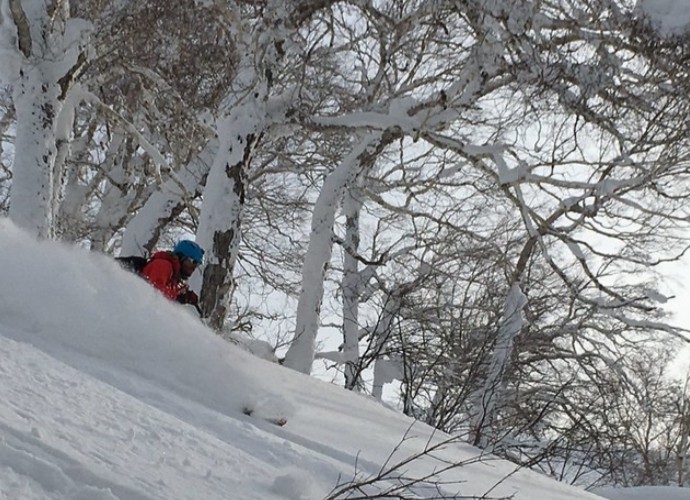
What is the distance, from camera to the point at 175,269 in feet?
20.1

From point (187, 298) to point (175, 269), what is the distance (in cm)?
Answer: 35

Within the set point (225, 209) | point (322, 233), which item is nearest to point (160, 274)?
point (225, 209)

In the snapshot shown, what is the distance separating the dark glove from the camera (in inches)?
246

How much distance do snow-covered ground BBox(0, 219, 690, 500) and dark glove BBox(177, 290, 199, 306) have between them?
1.62 meters

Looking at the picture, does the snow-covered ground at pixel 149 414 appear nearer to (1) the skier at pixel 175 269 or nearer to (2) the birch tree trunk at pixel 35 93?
(1) the skier at pixel 175 269

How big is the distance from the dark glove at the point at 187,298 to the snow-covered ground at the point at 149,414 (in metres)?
1.62

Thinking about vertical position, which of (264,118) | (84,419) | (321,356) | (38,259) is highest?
(264,118)

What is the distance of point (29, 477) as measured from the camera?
1.65 meters

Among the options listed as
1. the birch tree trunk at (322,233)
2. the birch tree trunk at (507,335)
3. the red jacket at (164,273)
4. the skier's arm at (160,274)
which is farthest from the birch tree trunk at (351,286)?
the skier's arm at (160,274)

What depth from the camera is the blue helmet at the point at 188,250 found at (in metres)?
6.24

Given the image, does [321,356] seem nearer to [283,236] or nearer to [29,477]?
[283,236]

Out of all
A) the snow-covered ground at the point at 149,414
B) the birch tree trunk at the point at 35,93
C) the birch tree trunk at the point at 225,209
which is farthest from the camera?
the birch tree trunk at the point at 35,93

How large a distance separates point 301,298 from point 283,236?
191 inches

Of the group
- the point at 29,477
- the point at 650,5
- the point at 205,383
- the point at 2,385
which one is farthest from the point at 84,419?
the point at 650,5
